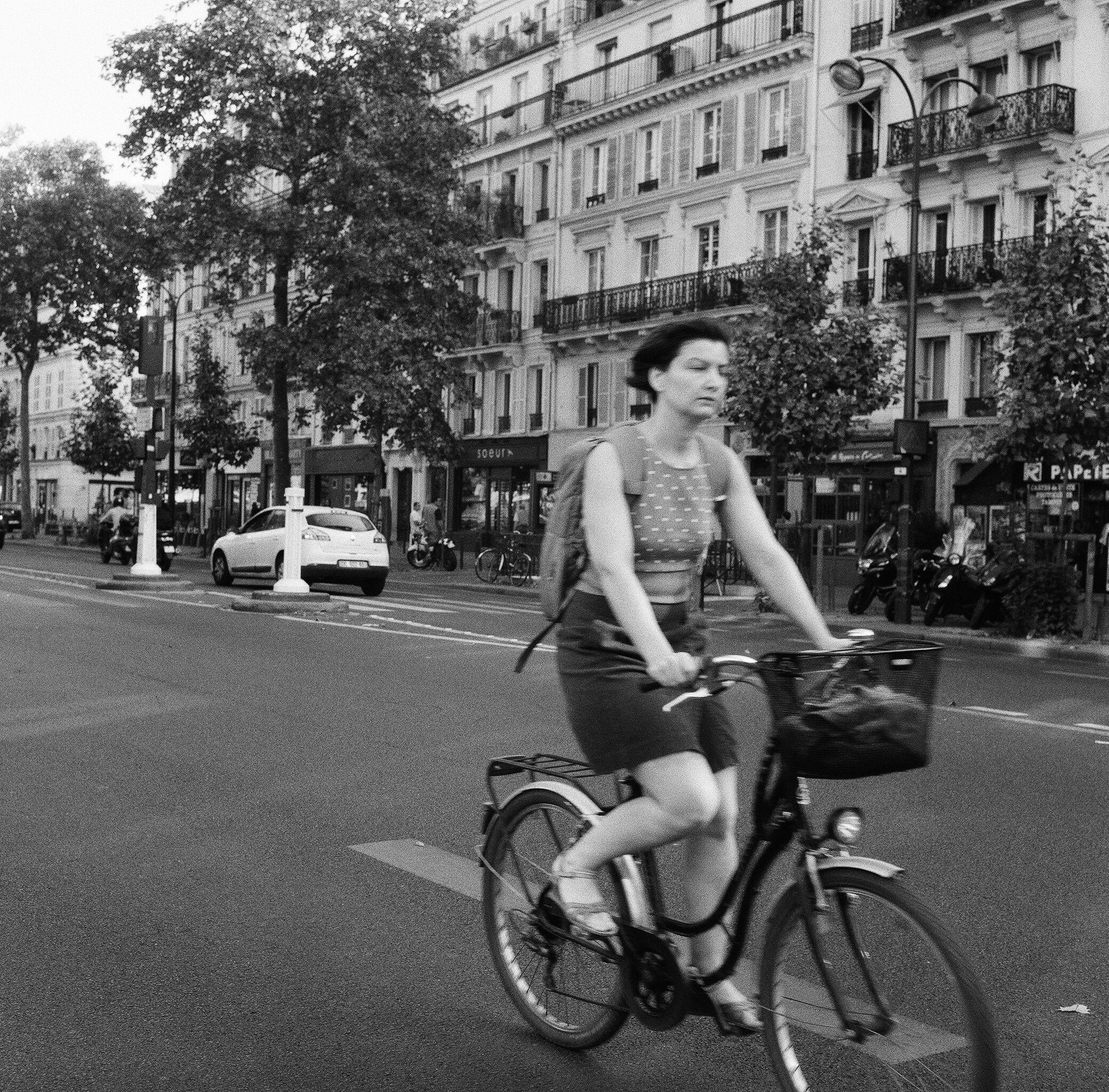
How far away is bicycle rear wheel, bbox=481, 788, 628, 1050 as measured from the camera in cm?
399

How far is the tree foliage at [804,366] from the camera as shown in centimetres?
2597

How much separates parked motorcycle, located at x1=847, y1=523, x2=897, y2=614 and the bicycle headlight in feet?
69.3

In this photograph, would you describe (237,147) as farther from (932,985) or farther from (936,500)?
(932,985)

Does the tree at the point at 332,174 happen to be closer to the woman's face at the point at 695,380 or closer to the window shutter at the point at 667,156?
the window shutter at the point at 667,156

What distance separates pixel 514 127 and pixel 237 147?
39.6ft

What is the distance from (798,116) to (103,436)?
97.4 ft

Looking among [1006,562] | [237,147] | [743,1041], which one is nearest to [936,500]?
[1006,562]

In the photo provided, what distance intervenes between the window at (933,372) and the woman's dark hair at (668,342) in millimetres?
33171

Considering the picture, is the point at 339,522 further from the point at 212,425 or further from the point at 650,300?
the point at 212,425

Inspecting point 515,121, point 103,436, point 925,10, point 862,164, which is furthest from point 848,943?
point 103,436

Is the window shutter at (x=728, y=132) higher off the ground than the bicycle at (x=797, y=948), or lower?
higher

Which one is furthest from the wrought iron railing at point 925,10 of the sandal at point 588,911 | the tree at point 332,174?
the sandal at point 588,911

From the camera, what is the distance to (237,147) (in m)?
42.8

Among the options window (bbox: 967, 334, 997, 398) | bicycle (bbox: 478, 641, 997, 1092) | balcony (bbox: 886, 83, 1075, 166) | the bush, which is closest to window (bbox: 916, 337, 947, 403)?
window (bbox: 967, 334, 997, 398)
